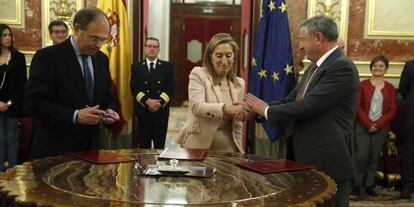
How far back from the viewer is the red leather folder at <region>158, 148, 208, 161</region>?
2.65 meters

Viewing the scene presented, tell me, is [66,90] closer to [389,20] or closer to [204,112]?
[204,112]

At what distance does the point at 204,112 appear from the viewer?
309 cm

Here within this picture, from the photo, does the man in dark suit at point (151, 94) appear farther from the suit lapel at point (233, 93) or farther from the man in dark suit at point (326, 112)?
the man in dark suit at point (326, 112)

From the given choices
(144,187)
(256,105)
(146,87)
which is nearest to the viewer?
(144,187)

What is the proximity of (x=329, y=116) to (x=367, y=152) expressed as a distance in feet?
8.88

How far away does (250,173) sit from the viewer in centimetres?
235

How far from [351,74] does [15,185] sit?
1872 mm

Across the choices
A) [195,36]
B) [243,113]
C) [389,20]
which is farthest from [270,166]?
[195,36]

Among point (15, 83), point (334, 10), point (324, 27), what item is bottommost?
point (15, 83)

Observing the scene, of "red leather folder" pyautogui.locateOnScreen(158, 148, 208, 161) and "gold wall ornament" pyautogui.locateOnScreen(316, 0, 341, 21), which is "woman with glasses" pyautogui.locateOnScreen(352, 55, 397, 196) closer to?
"gold wall ornament" pyautogui.locateOnScreen(316, 0, 341, 21)

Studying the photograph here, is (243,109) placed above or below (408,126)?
above

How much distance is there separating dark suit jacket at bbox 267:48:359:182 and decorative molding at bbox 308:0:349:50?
2.98 m

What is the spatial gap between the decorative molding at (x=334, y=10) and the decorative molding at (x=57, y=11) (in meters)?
2.74

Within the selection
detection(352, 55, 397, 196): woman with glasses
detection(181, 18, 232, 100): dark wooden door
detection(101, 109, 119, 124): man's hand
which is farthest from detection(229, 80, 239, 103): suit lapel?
detection(181, 18, 232, 100): dark wooden door
